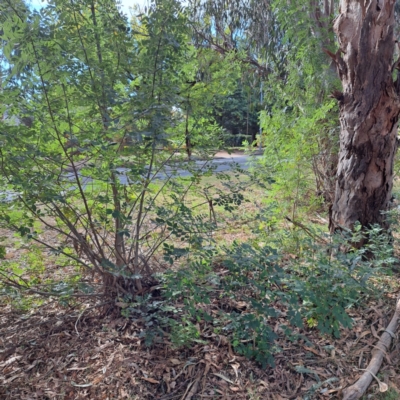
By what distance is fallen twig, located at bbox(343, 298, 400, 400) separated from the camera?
1.60 metres

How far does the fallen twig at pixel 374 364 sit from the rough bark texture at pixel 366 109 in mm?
901

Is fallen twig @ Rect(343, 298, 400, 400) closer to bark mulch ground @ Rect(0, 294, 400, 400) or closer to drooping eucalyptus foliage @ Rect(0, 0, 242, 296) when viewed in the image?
bark mulch ground @ Rect(0, 294, 400, 400)

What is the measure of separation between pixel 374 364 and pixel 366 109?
1805 millimetres

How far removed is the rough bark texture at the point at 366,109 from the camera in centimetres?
249

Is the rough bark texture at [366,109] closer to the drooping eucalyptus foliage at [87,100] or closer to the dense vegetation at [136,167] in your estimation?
the dense vegetation at [136,167]

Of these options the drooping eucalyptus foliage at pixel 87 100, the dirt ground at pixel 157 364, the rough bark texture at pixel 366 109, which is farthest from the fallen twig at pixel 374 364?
the drooping eucalyptus foliage at pixel 87 100

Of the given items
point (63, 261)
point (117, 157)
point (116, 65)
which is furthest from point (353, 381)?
point (116, 65)

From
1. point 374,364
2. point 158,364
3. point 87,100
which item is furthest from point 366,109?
point 158,364

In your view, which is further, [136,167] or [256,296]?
[256,296]

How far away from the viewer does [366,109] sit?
2.53 meters

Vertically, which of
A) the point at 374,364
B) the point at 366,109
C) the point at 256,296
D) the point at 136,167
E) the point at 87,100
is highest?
the point at 87,100

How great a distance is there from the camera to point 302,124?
3.00 meters

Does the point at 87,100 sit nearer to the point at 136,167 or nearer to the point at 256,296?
the point at 136,167

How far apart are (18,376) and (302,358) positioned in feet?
5.19
